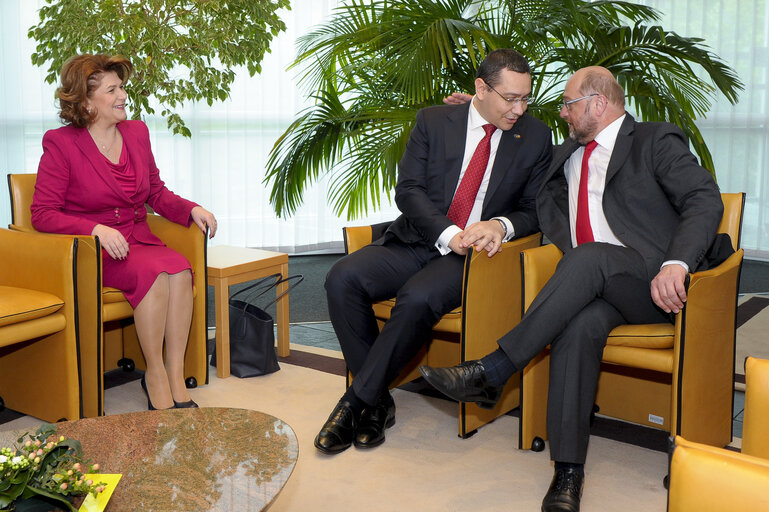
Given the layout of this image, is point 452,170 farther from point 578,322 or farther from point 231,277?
point 231,277

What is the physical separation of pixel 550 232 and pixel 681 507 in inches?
65.8

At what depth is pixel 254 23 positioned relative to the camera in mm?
3586

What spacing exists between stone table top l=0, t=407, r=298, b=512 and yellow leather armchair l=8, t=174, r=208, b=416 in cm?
78

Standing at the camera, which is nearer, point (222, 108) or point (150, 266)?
point (150, 266)

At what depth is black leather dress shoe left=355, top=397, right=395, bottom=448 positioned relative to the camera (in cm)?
240

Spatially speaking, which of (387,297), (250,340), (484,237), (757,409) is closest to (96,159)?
(250,340)

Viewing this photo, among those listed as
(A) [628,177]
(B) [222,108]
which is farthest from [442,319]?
(B) [222,108]

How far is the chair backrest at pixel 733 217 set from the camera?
238cm

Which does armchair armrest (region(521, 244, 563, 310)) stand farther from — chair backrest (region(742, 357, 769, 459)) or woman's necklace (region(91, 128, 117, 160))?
woman's necklace (region(91, 128, 117, 160))

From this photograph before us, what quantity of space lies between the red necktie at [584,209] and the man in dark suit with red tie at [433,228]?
0.61 feet

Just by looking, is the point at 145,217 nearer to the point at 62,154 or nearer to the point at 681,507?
the point at 62,154

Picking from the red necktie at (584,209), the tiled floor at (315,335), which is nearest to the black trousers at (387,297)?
the red necktie at (584,209)

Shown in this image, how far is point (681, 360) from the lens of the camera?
6.79ft

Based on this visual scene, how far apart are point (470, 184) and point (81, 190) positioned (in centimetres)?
135
